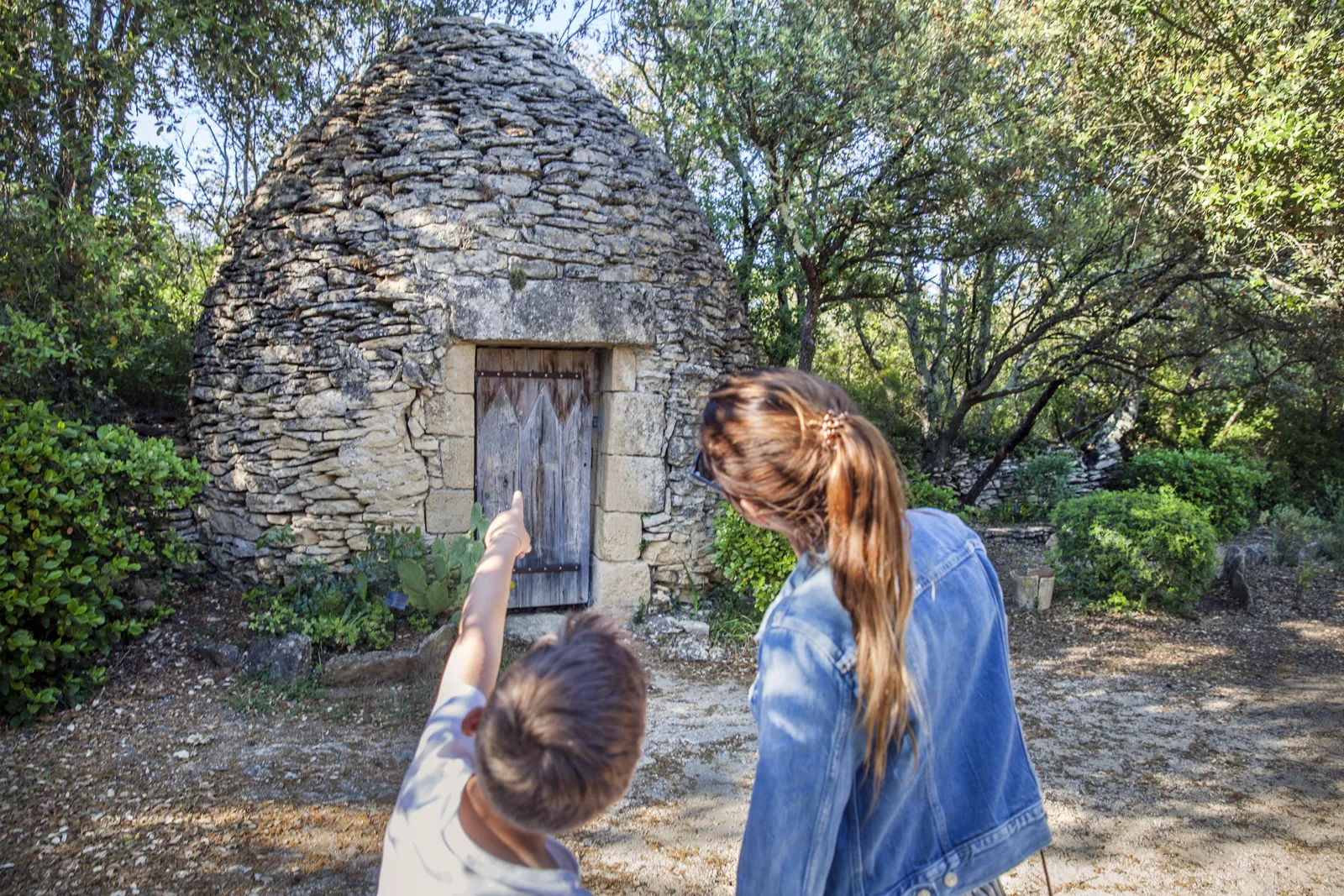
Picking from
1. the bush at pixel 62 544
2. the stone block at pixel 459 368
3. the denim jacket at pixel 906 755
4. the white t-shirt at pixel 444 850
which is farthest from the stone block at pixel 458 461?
the denim jacket at pixel 906 755

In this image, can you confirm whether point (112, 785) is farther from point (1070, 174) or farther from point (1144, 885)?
point (1070, 174)

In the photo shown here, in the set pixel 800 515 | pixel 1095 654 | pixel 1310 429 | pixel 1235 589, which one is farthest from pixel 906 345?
pixel 800 515

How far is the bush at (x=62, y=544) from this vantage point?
420 centimetres

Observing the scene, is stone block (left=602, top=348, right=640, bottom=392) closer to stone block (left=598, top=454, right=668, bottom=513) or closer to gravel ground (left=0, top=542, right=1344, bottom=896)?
stone block (left=598, top=454, right=668, bottom=513)

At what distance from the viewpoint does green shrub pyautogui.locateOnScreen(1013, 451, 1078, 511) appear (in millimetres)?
11219

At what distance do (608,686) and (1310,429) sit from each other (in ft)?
44.0

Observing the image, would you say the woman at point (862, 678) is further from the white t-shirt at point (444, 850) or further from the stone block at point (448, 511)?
the stone block at point (448, 511)

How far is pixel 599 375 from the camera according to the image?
6.25m

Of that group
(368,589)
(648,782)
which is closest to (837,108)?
(368,589)

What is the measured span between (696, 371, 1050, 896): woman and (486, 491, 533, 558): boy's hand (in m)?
0.43

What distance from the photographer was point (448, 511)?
18.9ft

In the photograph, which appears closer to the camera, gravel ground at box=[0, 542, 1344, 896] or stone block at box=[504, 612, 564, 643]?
gravel ground at box=[0, 542, 1344, 896]

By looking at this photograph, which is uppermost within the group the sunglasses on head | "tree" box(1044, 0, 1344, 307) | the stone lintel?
"tree" box(1044, 0, 1344, 307)

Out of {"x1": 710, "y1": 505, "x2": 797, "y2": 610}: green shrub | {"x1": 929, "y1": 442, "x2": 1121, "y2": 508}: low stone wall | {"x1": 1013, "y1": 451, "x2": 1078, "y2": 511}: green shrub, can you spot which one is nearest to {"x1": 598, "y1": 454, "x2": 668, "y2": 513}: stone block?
{"x1": 710, "y1": 505, "x2": 797, "y2": 610}: green shrub
